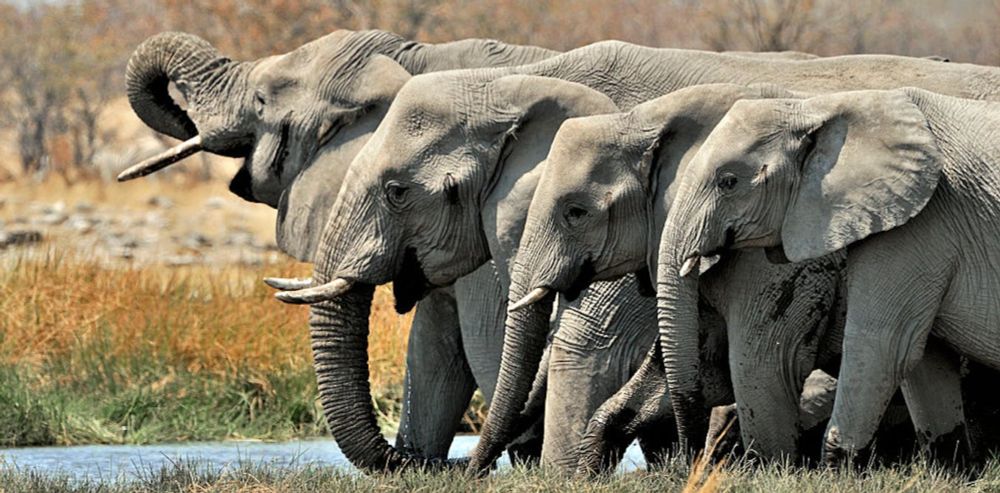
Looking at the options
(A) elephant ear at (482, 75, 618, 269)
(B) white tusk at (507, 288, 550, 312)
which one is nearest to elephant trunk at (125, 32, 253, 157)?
(A) elephant ear at (482, 75, 618, 269)

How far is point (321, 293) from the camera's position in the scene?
7.90 m

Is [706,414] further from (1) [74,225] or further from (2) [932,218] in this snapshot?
(1) [74,225]

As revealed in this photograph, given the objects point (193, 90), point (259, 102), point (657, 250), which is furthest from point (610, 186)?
point (193, 90)

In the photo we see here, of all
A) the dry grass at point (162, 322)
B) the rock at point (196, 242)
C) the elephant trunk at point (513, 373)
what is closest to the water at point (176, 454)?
the dry grass at point (162, 322)

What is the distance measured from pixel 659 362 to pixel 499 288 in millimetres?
941

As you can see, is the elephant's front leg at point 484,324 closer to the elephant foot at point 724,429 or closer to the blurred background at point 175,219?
the elephant foot at point 724,429

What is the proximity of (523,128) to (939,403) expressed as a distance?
5.92 ft

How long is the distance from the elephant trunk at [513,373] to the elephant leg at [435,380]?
1215mm

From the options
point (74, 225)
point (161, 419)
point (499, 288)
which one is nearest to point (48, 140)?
point (74, 225)

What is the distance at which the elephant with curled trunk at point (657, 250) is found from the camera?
7332 mm

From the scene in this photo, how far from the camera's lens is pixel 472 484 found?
703cm

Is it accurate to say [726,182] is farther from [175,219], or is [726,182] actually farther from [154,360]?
[175,219]

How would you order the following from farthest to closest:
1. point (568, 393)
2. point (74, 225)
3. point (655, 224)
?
point (74, 225) < point (568, 393) < point (655, 224)

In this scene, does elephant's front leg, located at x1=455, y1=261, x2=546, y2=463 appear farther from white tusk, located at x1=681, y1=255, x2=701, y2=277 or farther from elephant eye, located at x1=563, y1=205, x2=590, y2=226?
white tusk, located at x1=681, y1=255, x2=701, y2=277
